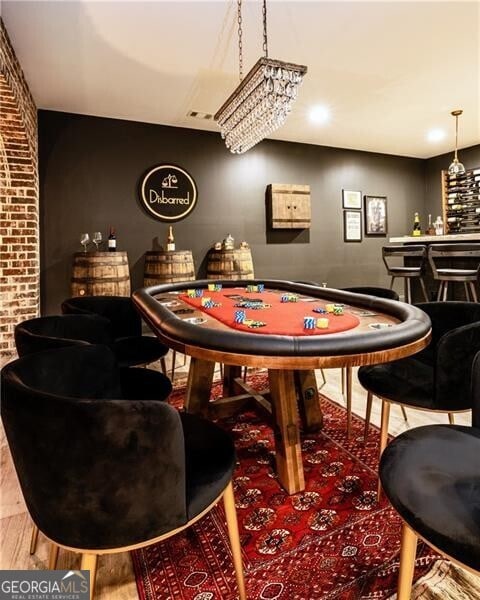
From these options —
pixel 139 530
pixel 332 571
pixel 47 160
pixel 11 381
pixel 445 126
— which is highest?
pixel 445 126

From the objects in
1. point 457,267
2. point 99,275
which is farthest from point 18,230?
point 457,267

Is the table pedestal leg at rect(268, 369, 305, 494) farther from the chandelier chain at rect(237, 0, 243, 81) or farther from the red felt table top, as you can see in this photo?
the chandelier chain at rect(237, 0, 243, 81)

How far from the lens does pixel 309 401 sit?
231cm

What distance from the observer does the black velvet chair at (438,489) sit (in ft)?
2.68

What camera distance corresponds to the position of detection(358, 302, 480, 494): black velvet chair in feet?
5.24

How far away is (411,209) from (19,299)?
6.79 metres

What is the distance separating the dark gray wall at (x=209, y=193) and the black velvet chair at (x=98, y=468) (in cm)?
428

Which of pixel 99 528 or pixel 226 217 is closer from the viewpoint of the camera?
pixel 99 528

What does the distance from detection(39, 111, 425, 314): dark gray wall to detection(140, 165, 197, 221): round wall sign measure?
0.10 meters

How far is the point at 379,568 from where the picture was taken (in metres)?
1.33

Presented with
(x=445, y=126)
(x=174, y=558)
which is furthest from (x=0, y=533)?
(x=445, y=126)

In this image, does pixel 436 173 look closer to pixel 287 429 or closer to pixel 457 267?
pixel 457 267

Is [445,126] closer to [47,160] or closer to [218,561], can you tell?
[47,160]
